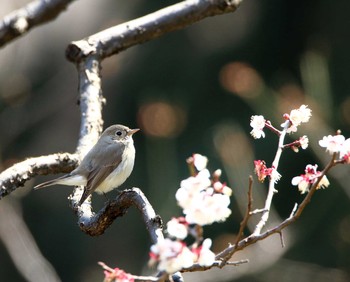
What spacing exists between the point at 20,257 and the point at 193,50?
7.29 feet

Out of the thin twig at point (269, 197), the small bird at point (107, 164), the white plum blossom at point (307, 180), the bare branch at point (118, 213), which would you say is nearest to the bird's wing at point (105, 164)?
the small bird at point (107, 164)

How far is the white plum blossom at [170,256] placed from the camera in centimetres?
127

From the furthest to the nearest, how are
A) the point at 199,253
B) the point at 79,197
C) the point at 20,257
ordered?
the point at 20,257
the point at 79,197
the point at 199,253

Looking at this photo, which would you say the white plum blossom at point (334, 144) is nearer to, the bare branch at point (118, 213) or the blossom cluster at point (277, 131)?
the blossom cluster at point (277, 131)

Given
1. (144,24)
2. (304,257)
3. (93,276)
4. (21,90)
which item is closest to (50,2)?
(144,24)

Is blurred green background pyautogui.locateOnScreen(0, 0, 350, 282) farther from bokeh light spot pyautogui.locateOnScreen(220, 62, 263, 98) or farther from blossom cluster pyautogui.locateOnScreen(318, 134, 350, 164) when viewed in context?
blossom cluster pyautogui.locateOnScreen(318, 134, 350, 164)

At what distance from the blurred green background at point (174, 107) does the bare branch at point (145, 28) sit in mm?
1807

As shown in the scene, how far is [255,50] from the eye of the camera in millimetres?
5797

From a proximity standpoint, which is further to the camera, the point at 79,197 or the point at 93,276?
the point at 93,276

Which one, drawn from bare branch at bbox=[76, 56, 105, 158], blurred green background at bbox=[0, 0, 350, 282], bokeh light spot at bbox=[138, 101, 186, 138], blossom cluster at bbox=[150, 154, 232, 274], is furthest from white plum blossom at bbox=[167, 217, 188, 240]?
blurred green background at bbox=[0, 0, 350, 282]

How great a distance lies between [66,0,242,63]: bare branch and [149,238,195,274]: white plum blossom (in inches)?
63.2

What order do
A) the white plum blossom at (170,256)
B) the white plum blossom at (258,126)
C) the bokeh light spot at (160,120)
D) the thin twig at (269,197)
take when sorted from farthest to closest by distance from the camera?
1. the bokeh light spot at (160,120)
2. the white plum blossom at (258,126)
3. the thin twig at (269,197)
4. the white plum blossom at (170,256)

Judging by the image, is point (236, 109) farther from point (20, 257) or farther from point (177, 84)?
point (20, 257)

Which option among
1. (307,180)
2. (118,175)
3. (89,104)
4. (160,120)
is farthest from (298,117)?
(160,120)
